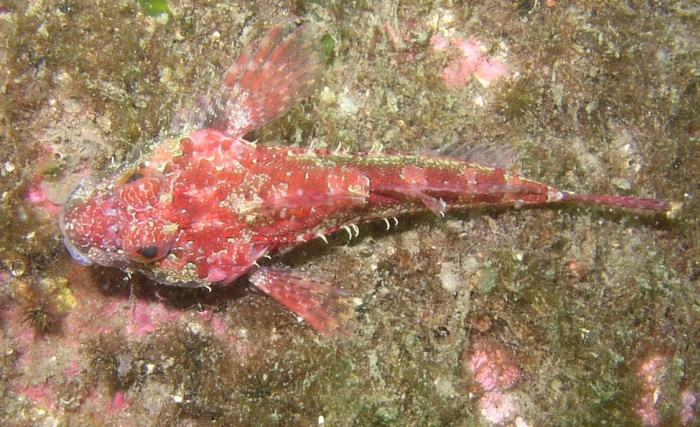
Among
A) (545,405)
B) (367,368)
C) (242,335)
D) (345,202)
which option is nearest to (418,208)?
(345,202)

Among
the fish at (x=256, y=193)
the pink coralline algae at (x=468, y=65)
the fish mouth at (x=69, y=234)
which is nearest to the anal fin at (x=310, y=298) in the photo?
the fish at (x=256, y=193)

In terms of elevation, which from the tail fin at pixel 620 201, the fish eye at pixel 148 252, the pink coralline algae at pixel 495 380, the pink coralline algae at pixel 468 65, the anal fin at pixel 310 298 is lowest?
the pink coralline algae at pixel 495 380

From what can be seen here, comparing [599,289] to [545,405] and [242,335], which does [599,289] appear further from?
[242,335]

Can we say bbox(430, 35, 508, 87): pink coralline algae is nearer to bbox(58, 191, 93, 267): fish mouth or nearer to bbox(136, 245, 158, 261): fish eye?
bbox(136, 245, 158, 261): fish eye

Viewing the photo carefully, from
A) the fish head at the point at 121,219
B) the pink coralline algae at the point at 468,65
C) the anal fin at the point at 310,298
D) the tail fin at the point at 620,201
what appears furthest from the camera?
the pink coralline algae at the point at 468,65

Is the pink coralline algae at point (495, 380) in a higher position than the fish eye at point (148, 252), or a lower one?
lower

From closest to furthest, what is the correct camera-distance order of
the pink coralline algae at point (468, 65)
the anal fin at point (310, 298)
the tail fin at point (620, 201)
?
the anal fin at point (310, 298) → the tail fin at point (620, 201) → the pink coralline algae at point (468, 65)

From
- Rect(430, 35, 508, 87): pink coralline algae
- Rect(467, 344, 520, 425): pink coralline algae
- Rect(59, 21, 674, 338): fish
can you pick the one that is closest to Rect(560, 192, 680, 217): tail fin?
Rect(59, 21, 674, 338): fish

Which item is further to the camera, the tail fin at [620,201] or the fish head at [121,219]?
the tail fin at [620,201]

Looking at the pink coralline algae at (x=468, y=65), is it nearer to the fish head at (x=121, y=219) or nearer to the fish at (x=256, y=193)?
the fish at (x=256, y=193)
